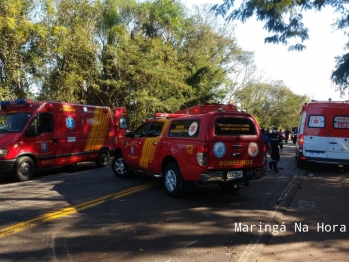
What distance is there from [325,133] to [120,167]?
289 inches

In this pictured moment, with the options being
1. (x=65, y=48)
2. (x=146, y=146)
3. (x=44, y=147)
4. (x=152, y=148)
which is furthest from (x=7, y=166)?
(x=65, y=48)

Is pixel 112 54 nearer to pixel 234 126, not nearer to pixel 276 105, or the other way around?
pixel 234 126

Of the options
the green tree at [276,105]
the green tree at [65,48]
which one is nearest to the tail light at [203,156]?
the green tree at [65,48]

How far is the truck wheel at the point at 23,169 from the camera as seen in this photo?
9.66 meters

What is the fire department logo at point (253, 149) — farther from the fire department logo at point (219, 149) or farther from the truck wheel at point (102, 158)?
the truck wheel at point (102, 158)

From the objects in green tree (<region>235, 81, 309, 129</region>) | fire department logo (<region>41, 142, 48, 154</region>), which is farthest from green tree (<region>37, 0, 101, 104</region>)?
green tree (<region>235, 81, 309, 129</region>)

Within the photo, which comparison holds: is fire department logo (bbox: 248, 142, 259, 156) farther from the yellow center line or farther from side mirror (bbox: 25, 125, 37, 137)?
side mirror (bbox: 25, 125, 37, 137)

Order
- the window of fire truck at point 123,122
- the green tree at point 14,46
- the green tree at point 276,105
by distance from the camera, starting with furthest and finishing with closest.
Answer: the green tree at point 276,105 → the window of fire truck at point 123,122 → the green tree at point 14,46

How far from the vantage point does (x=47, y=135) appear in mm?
10648

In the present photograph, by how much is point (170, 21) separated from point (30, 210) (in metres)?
21.6

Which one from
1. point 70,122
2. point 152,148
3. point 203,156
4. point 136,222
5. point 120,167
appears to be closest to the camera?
point 136,222

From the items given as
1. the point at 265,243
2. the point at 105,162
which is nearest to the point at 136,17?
the point at 105,162

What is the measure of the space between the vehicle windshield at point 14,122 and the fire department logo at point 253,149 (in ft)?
22.4

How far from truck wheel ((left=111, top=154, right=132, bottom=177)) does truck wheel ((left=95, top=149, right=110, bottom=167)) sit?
9.34 feet
